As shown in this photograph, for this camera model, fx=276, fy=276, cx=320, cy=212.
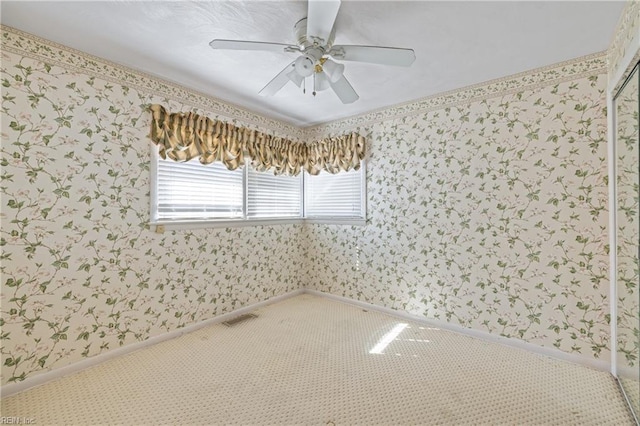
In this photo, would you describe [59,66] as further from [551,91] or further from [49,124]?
[551,91]

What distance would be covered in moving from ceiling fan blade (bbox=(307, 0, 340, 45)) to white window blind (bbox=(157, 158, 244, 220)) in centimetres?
180

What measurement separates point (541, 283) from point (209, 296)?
2988 millimetres

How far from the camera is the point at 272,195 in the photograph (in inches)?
140

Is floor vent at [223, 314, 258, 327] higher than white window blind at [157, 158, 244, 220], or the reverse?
white window blind at [157, 158, 244, 220]

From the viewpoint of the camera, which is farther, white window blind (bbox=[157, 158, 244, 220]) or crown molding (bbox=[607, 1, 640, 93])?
white window blind (bbox=[157, 158, 244, 220])

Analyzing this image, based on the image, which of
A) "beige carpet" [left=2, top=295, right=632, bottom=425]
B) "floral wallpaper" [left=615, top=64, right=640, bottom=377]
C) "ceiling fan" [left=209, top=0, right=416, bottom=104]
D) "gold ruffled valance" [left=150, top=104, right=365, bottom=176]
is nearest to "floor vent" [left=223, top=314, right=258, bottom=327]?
"beige carpet" [left=2, top=295, right=632, bottom=425]

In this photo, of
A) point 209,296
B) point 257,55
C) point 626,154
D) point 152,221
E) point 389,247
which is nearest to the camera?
point 626,154

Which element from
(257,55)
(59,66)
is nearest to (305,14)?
(257,55)

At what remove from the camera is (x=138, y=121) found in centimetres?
231

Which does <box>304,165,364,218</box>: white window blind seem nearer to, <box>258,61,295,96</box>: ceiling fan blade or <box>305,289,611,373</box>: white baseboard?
<box>305,289,611,373</box>: white baseboard

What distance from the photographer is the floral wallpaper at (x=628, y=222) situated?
5.25 feet

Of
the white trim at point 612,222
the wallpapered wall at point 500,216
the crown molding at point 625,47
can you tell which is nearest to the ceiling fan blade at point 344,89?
the wallpapered wall at point 500,216

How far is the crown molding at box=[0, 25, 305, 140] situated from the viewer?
5.85ft

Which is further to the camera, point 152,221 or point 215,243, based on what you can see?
point 215,243
